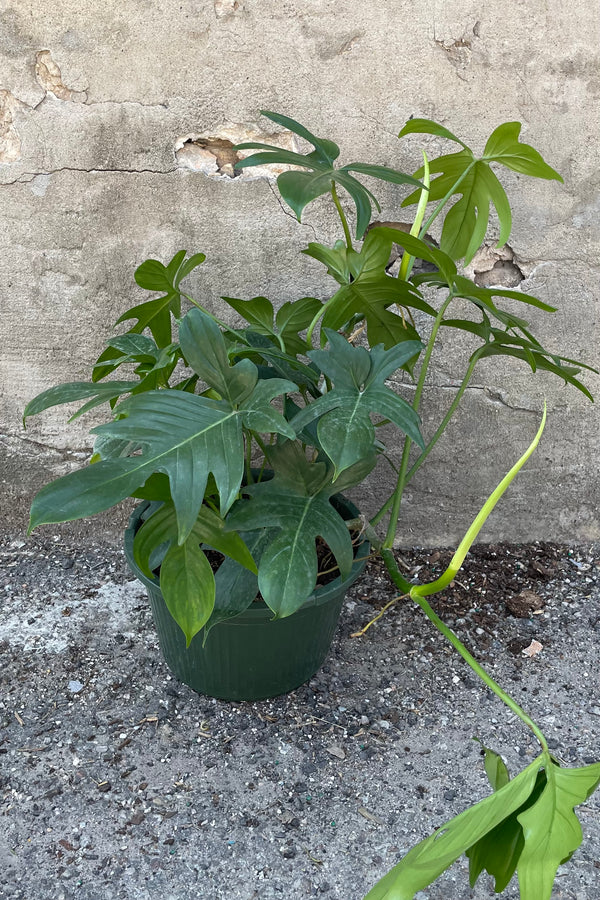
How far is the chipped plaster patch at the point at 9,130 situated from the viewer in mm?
1644

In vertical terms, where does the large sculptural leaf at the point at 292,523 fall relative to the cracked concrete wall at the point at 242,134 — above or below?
below

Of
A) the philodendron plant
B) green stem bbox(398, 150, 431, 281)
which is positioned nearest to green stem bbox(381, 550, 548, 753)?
the philodendron plant

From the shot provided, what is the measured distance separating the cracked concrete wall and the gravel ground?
48 centimetres

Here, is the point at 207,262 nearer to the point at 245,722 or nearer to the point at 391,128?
the point at 391,128

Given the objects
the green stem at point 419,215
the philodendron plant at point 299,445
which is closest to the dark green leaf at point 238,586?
the philodendron plant at point 299,445

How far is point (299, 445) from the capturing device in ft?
4.11

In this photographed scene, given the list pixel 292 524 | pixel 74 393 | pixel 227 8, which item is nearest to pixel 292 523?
pixel 292 524

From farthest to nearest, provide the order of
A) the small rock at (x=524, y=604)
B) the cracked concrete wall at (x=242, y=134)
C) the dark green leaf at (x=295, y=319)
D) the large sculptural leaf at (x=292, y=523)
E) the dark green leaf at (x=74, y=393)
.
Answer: the small rock at (x=524, y=604) → the cracked concrete wall at (x=242, y=134) → the dark green leaf at (x=295, y=319) → the dark green leaf at (x=74, y=393) → the large sculptural leaf at (x=292, y=523)

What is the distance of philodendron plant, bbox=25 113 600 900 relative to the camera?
0.92 m

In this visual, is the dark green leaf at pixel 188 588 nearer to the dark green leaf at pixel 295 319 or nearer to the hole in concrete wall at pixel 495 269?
the dark green leaf at pixel 295 319

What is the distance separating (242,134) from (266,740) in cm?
127

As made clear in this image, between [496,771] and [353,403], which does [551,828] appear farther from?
[353,403]

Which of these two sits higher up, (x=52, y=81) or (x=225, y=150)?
(x=52, y=81)

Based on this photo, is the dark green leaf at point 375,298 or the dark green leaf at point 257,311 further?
the dark green leaf at point 257,311
